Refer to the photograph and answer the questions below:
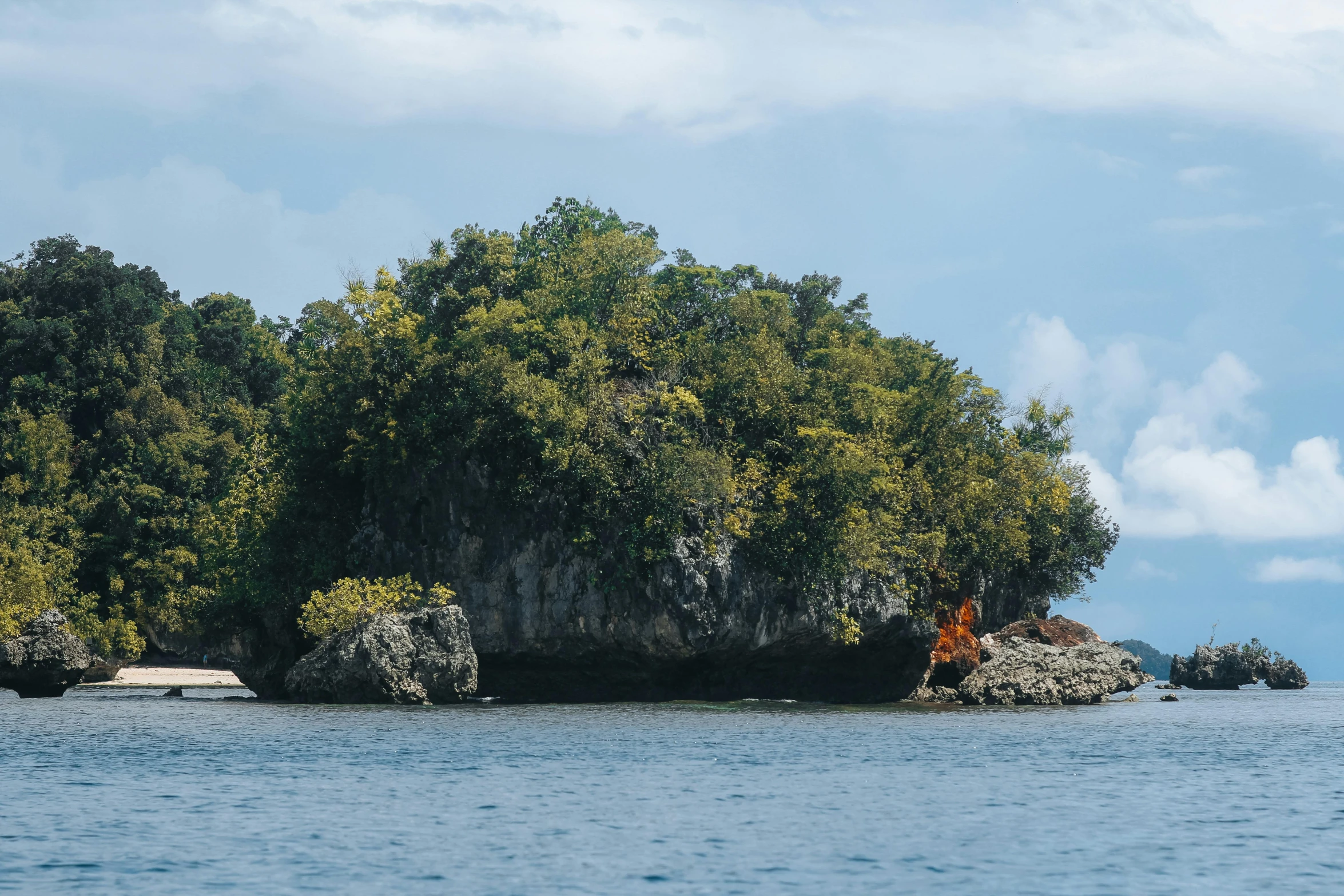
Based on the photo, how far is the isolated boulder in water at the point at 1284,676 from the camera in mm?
94312

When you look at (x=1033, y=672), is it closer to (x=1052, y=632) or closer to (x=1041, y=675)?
(x=1041, y=675)

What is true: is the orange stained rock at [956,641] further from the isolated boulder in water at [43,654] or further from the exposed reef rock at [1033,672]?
the isolated boulder in water at [43,654]

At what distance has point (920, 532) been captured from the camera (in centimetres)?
5106

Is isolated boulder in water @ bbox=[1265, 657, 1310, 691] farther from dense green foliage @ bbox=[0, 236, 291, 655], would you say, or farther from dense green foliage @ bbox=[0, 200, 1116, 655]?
dense green foliage @ bbox=[0, 236, 291, 655]

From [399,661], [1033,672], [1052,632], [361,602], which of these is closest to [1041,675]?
[1033,672]

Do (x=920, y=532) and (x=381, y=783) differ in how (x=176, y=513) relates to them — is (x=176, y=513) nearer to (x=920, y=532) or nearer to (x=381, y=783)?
(x=920, y=532)

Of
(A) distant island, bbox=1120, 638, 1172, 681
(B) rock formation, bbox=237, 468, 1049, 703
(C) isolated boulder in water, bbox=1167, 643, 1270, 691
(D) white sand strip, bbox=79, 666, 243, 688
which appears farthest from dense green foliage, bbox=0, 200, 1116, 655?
(A) distant island, bbox=1120, 638, 1172, 681

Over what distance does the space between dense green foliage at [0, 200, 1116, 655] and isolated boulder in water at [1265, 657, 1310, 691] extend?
40.5 meters

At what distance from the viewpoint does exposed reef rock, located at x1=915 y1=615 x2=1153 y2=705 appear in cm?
5134

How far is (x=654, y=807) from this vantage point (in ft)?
71.8

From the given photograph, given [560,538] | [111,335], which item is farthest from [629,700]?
[111,335]

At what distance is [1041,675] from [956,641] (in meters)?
3.52

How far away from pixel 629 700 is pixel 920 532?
1290cm

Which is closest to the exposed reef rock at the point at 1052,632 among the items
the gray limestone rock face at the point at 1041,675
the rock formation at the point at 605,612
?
the gray limestone rock face at the point at 1041,675
